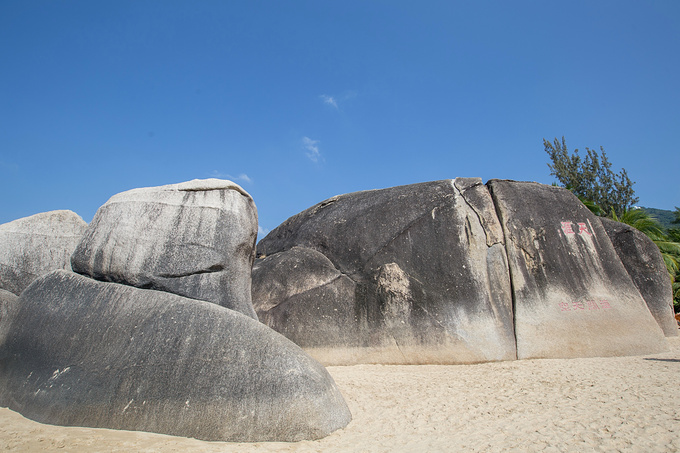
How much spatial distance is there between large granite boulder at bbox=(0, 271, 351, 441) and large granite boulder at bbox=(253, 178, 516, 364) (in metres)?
2.57

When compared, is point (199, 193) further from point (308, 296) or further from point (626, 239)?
point (626, 239)

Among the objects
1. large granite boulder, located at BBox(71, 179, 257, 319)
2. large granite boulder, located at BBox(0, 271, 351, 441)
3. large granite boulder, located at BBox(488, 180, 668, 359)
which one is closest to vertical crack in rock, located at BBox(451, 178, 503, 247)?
large granite boulder, located at BBox(488, 180, 668, 359)

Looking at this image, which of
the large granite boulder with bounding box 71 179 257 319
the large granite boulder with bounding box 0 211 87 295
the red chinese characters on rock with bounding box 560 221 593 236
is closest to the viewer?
the large granite boulder with bounding box 71 179 257 319

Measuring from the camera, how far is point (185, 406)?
3477 mm

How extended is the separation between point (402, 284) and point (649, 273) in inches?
194

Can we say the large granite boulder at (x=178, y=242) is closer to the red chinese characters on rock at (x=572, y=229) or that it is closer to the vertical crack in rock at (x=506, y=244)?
the vertical crack in rock at (x=506, y=244)

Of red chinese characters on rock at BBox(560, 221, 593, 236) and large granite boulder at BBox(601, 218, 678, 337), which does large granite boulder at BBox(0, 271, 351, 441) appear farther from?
large granite boulder at BBox(601, 218, 678, 337)

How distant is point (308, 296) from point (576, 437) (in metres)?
4.17

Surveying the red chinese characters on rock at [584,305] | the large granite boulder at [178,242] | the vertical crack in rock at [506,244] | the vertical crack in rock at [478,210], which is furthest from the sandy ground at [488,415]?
the vertical crack in rock at [478,210]

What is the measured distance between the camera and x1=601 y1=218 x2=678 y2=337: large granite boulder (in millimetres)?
7844

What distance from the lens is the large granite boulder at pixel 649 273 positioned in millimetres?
7844

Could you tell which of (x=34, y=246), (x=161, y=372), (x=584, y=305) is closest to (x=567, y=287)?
(x=584, y=305)

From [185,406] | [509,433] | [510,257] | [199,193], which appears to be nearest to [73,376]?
[185,406]

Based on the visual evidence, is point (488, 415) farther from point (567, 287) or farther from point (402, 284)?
point (567, 287)
